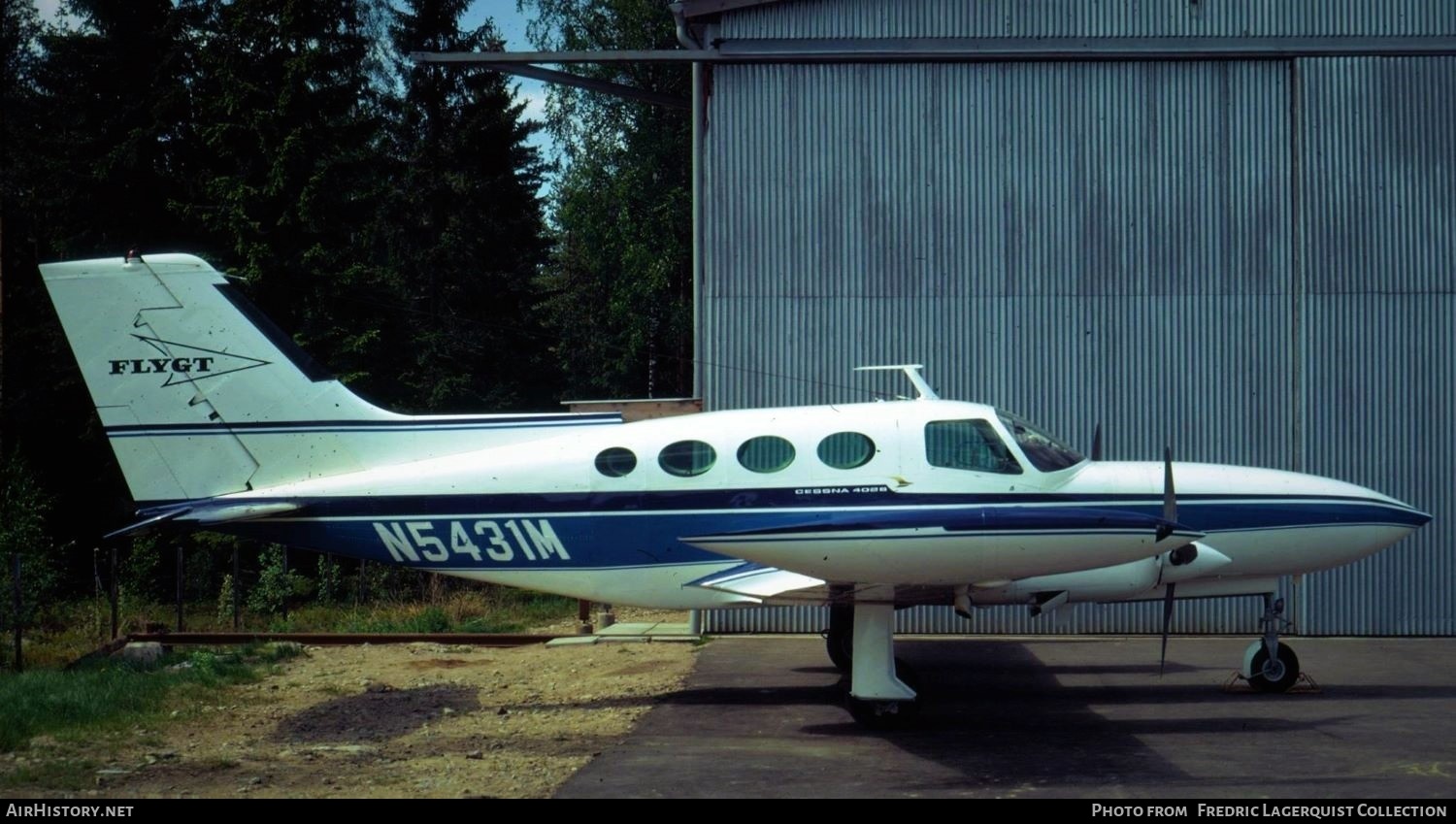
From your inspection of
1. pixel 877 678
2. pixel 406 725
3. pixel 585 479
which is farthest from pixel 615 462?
pixel 877 678

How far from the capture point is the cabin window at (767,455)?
12758 millimetres

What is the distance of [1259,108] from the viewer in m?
18.1

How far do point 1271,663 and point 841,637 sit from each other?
437 centimetres

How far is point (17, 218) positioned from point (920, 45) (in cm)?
2364

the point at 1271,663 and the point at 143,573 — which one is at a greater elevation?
the point at 1271,663

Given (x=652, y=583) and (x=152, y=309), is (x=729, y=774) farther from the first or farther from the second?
(x=152, y=309)

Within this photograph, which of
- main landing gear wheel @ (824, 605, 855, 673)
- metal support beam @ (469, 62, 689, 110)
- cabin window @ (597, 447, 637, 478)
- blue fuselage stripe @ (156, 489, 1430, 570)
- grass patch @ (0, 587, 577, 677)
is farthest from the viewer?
grass patch @ (0, 587, 577, 677)

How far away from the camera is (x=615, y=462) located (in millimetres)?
13023

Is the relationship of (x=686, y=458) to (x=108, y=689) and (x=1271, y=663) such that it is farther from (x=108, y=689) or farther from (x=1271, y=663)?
(x=1271, y=663)

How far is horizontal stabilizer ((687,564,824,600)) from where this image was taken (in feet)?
40.8

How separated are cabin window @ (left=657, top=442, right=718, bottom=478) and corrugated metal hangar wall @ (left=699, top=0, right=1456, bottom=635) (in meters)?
5.19

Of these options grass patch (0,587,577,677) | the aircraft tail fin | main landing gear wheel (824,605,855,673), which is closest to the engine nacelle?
main landing gear wheel (824,605,855,673)

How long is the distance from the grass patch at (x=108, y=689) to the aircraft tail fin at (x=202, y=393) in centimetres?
196

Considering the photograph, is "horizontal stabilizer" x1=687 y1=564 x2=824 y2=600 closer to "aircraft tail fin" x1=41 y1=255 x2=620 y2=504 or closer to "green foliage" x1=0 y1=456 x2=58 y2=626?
"aircraft tail fin" x1=41 y1=255 x2=620 y2=504
